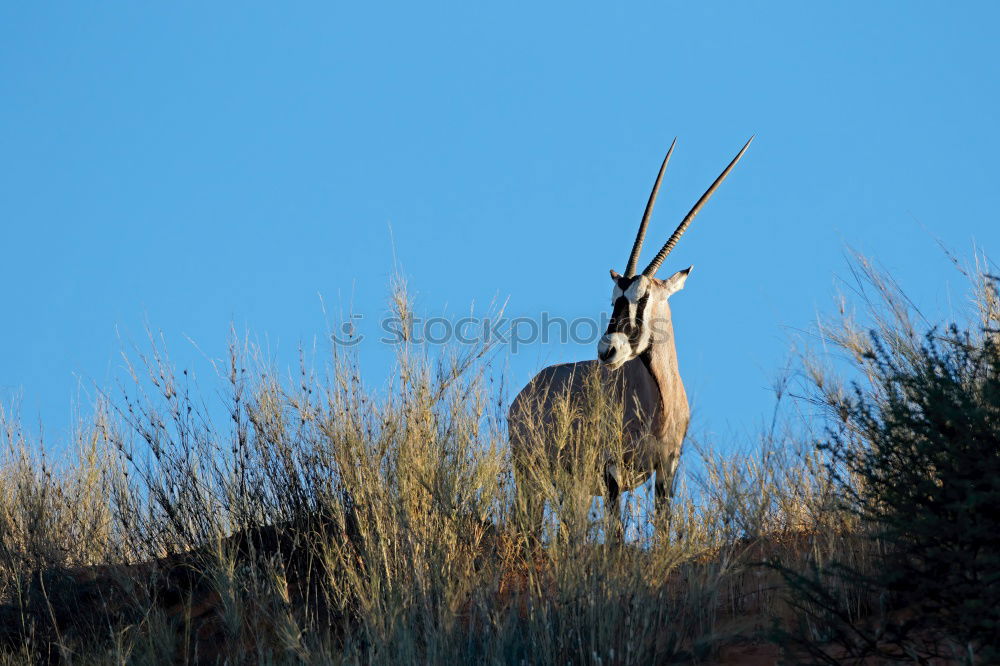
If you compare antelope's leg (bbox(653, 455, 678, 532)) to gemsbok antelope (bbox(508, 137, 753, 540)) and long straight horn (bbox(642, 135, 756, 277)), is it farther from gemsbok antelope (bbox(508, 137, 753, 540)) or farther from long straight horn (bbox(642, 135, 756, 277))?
long straight horn (bbox(642, 135, 756, 277))

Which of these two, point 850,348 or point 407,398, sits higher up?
point 850,348

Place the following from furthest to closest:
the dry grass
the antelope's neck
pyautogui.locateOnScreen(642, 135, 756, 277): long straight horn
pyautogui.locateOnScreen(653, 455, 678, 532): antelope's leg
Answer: pyautogui.locateOnScreen(642, 135, 756, 277): long straight horn → the antelope's neck → pyautogui.locateOnScreen(653, 455, 678, 532): antelope's leg → the dry grass

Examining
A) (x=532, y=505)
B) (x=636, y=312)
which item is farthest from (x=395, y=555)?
(x=636, y=312)

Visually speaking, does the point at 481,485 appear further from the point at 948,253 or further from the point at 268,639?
the point at 948,253

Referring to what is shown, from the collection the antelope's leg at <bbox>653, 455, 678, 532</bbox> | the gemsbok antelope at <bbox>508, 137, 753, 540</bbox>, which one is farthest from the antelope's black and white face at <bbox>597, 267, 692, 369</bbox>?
the antelope's leg at <bbox>653, 455, 678, 532</bbox>

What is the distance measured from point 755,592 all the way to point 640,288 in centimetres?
282

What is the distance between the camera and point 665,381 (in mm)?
7293

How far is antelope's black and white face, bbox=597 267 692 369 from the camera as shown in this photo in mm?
7202

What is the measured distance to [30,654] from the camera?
5.42 metres

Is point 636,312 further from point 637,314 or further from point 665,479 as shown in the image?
point 665,479

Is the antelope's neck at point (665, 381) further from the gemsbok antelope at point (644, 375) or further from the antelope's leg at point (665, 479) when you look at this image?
the antelope's leg at point (665, 479)

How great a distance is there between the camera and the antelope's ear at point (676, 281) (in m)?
7.49

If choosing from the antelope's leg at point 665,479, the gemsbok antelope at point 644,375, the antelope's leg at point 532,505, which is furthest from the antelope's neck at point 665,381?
the antelope's leg at point 532,505

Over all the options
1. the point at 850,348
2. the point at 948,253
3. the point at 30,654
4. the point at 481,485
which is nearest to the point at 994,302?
the point at 948,253
